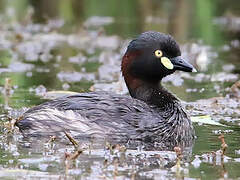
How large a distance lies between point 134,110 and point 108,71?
4.93m

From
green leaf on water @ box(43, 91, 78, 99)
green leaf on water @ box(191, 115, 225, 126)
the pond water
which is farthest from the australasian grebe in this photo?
green leaf on water @ box(43, 91, 78, 99)

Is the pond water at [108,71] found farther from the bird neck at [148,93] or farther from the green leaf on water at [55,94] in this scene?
the bird neck at [148,93]

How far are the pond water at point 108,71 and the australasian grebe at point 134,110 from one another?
A: 0.28 m

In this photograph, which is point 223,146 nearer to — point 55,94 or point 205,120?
point 205,120

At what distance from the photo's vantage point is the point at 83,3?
67.8 feet

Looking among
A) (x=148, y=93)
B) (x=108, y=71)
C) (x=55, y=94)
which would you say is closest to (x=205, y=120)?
(x=148, y=93)

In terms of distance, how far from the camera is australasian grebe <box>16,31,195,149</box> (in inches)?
330

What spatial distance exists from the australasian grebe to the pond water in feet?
0.91

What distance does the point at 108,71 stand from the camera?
13438 mm

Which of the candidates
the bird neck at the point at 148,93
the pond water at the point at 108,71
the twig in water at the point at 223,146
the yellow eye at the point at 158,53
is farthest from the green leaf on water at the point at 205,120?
the twig in water at the point at 223,146

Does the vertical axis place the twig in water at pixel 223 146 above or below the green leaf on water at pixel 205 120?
below

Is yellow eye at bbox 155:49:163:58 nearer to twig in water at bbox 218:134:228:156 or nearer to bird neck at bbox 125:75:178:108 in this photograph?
bird neck at bbox 125:75:178:108

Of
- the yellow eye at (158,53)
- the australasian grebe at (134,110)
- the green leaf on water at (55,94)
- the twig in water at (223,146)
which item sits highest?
the yellow eye at (158,53)

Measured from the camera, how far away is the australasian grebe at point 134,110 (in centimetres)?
838
